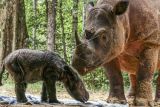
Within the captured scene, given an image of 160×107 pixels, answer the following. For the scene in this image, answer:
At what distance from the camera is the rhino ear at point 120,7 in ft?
25.6

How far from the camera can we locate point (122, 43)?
7.95 meters

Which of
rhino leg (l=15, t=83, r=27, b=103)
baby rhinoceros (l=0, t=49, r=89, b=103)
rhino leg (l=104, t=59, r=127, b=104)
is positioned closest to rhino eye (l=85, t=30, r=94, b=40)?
baby rhinoceros (l=0, t=49, r=89, b=103)

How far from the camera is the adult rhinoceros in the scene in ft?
24.3

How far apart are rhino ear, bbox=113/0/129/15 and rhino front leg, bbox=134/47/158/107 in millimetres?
924

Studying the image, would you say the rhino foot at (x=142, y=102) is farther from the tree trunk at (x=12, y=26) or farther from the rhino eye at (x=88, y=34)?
the tree trunk at (x=12, y=26)

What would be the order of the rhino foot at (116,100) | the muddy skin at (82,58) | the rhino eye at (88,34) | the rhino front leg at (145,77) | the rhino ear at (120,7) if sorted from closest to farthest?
the muddy skin at (82,58), the rhino eye at (88,34), the rhino ear at (120,7), the rhino front leg at (145,77), the rhino foot at (116,100)

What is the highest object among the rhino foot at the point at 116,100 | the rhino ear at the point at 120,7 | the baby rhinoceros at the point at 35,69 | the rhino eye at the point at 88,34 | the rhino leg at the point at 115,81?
the rhino ear at the point at 120,7

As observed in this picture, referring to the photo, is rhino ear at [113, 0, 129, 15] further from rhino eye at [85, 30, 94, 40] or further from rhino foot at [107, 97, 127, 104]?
rhino foot at [107, 97, 127, 104]

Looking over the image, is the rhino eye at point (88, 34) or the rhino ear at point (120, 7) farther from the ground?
the rhino ear at point (120, 7)

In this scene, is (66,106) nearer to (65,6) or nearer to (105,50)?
(105,50)

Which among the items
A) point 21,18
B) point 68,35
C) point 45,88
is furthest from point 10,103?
point 68,35

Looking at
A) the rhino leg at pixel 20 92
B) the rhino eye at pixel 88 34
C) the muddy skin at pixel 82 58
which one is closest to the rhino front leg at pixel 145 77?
the muddy skin at pixel 82 58

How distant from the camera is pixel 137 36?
828 centimetres

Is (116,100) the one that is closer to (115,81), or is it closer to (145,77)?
(115,81)
